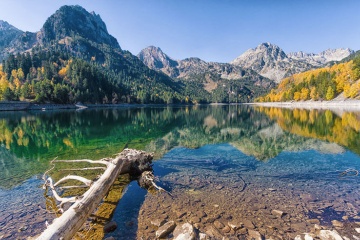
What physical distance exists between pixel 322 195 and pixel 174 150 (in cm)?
1654

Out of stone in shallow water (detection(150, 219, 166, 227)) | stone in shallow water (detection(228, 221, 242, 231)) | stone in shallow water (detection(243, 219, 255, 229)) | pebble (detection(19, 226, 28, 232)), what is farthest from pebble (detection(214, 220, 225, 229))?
pebble (detection(19, 226, 28, 232))

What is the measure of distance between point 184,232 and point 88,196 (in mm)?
4639

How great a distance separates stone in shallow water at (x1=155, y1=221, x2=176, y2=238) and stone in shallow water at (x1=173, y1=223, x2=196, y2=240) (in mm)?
250

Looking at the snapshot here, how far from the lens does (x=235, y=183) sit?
15.4 m

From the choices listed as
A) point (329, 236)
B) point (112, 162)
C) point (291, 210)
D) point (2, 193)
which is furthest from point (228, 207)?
point (2, 193)

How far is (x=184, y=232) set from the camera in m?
9.07

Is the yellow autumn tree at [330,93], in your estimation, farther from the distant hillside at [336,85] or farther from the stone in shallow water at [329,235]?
the stone in shallow water at [329,235]

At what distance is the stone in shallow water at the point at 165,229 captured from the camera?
367 inches

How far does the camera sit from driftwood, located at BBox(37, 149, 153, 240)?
24.1 ft

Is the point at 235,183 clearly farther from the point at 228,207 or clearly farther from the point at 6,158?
the point at 6,158

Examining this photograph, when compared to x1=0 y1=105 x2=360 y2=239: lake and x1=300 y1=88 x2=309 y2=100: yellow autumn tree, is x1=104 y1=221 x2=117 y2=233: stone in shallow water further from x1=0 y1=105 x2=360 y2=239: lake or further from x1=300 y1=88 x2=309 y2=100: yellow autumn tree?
x1=300 y1=88 x2=309 y2=100: yellow autumn tree

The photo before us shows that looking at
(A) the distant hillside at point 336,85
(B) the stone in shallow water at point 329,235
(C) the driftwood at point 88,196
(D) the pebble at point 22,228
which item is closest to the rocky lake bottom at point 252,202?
(B) the stone in shallow water at point 329,235

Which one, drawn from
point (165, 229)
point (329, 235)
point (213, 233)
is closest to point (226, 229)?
point (213, 233)

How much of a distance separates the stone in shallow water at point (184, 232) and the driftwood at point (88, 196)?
3913 millimetres
